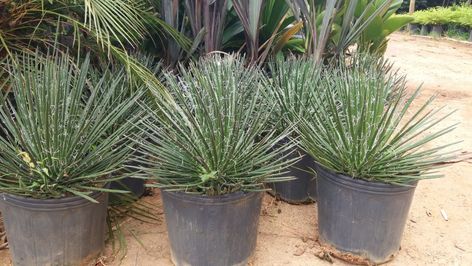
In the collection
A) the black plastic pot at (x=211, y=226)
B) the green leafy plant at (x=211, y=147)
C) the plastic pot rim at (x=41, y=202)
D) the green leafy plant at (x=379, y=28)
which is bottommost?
the black plastic pot at (x=211, y=226)

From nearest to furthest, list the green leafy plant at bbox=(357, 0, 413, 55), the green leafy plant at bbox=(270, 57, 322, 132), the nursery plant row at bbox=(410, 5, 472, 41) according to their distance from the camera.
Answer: the green leafy plant at bbox=(270, 57, 322, 132) < the green leafy plant at bbox=(357, 0, 413, 55) < the nursery plant row at bbox=(410, 5, 472, 41)

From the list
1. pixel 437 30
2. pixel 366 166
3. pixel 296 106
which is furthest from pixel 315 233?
pixel 437 30

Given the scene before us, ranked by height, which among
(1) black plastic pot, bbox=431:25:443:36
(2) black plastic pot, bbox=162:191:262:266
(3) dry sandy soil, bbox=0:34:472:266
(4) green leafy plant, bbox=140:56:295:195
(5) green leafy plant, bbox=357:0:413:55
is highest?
(1) black plastic pot, bbox=431:25:443:36

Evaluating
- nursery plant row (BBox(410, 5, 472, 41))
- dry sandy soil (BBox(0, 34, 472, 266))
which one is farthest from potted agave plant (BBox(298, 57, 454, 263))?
nursery plant row (BBox(410, 5, 472, 41))

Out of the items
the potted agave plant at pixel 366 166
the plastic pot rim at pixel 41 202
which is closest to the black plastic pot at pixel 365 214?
the potted agave plant at pixel 366 166

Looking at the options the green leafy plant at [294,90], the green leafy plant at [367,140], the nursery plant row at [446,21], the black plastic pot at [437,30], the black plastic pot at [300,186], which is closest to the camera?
the green leafy plant at [367,140]

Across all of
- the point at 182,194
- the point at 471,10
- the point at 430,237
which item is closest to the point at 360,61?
the point at 430,237

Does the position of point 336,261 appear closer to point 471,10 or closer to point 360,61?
point 360,61

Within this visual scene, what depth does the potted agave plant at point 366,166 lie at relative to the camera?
6.57 feet

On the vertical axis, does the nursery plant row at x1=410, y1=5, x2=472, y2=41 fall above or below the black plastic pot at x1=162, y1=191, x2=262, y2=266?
above

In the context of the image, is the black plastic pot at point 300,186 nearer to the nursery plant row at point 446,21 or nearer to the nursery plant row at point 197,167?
the nursery plant row at point 197,167

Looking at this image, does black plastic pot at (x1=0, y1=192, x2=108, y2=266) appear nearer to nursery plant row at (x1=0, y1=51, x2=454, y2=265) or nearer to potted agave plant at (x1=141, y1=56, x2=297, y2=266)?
nursery plant row at (x1=0, y1=51, x2=454, y2=265)

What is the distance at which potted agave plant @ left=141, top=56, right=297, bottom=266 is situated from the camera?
185 cm

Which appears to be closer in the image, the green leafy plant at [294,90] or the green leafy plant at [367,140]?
the green leafy plant at [367,140]
